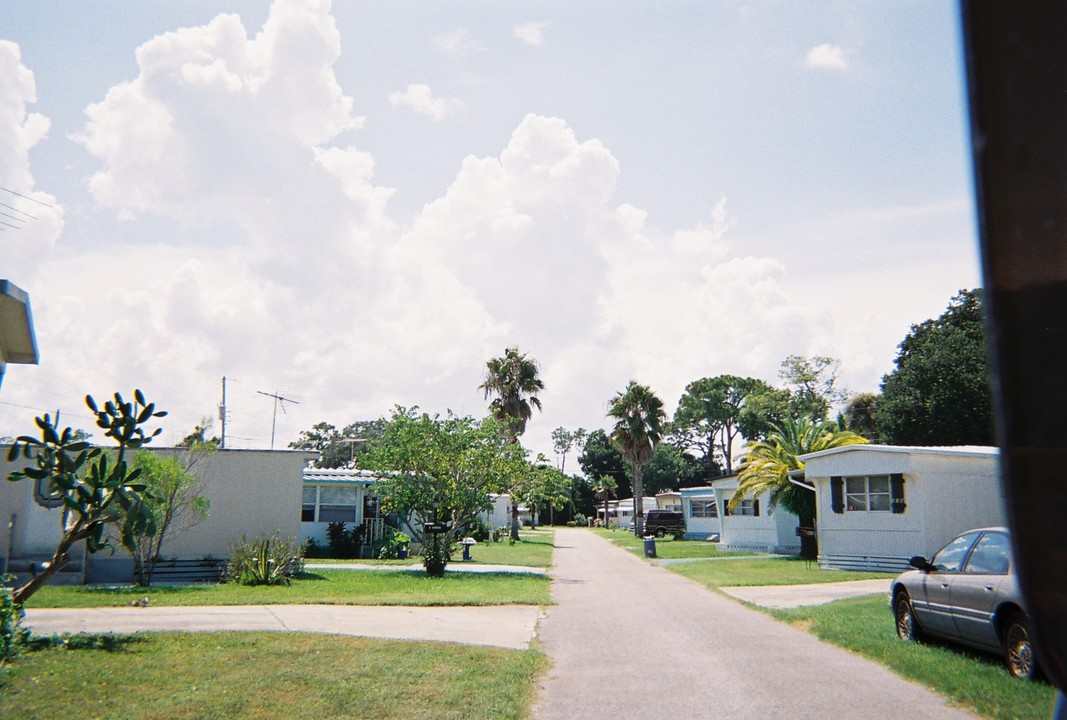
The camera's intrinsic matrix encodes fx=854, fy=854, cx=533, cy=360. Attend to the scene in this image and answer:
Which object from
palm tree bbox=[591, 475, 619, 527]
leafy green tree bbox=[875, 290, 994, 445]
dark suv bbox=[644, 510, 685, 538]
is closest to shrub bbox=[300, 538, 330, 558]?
dark suv bbox=[644, 510, 685, 538]

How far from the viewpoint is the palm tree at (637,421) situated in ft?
168

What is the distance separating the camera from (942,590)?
1027 cm

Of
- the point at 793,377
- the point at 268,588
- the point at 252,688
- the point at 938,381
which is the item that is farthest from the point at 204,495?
the point at 793,377

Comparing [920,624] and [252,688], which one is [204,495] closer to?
[252,688]

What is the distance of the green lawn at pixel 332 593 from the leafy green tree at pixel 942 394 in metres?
29.9

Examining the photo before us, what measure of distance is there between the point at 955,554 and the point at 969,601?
99 cm

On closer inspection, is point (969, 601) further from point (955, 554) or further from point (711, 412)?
point (711, 412)

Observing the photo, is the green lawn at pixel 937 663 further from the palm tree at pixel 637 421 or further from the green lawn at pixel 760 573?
the palm tree at pixel 637 421

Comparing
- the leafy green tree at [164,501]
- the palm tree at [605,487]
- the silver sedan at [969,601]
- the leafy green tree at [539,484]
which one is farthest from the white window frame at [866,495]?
the palm tree at [605,487]

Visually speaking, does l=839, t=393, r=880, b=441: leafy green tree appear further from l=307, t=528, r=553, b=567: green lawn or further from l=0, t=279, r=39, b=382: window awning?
l=0, t=279, r=39, b=382: window awning

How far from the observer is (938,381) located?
4378cm

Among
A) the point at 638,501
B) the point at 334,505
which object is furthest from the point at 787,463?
the point at 638,501

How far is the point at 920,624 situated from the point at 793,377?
194ft

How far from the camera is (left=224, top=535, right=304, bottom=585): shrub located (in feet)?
64.9
